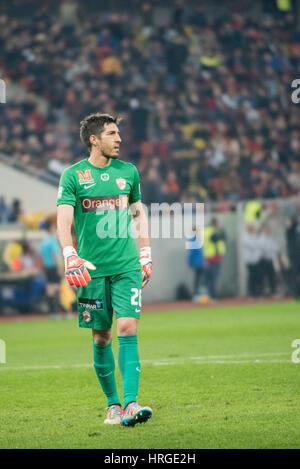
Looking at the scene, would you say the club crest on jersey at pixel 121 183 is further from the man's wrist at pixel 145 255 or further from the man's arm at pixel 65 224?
the man's wrist at pixel 145 255

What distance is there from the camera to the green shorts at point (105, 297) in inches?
337

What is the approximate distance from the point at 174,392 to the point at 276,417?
1927mm

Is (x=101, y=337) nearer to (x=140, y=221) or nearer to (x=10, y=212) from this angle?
(x=140, y=221)

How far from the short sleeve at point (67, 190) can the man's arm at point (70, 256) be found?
A: 0.13 feet

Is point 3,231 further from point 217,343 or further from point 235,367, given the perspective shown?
point 235,367

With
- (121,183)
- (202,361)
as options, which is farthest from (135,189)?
(202,361)

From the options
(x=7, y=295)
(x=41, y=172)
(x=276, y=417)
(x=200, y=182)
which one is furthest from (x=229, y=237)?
(x=276, y=417)

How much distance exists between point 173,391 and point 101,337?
5.07ft

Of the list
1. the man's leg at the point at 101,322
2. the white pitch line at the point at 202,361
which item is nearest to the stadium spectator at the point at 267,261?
the white pitch line at the point at 202,361

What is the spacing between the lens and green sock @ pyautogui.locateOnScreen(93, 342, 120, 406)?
8.71 meters

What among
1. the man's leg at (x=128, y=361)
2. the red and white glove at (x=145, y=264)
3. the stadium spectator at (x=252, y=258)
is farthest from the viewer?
the stadium spectator at (x=252, y=258)

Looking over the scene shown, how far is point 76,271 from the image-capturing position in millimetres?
8320

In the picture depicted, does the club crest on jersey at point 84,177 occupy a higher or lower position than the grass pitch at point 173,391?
higher

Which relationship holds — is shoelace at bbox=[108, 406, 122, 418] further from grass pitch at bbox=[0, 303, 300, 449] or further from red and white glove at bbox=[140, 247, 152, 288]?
A: red and white glove at bbox=[140, 247, 152, 288]
